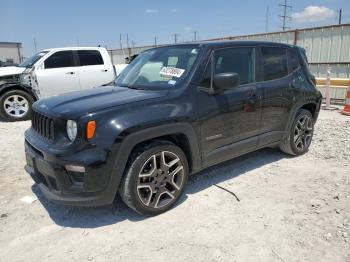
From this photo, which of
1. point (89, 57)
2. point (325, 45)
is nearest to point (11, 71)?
point (89, 57)

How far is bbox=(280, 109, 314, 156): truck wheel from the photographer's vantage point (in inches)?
194

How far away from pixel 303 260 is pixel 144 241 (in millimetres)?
1396

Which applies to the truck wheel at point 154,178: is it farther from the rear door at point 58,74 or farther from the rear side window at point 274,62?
the rear door at point 58,74

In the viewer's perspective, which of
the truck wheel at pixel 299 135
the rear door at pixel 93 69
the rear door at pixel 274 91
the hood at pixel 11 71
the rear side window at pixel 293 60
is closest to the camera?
the rear door at pixel 274 91

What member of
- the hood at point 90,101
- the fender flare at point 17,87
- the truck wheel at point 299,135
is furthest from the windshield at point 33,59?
the truck wheel at point 299,135

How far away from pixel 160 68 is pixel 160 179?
4.61 ft

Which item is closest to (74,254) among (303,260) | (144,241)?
(144,241)

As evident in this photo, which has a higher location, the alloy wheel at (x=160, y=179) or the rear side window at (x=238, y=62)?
the rear side window at (x=238, y=62)

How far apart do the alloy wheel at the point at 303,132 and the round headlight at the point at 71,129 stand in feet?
11.4

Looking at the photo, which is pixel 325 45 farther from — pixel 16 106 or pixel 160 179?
pixel 16 106

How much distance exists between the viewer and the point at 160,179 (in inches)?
131

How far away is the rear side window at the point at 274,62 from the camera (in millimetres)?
4348

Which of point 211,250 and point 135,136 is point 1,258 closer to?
point 135,136

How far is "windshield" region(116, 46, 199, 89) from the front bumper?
121 centimetres
